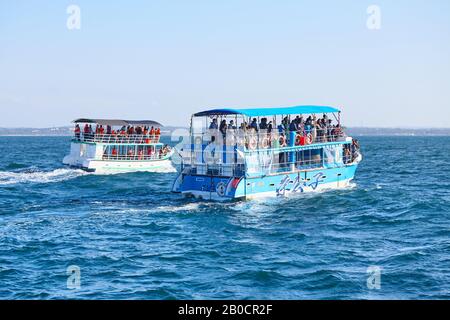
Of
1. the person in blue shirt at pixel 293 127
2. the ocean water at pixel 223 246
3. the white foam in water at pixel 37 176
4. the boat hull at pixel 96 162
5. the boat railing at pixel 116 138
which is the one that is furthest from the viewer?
the boat railing at pixel 116 138

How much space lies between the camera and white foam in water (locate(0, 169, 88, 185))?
4897cm

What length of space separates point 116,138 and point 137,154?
11.9 feet

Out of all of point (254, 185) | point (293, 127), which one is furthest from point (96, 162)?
point (254, 185)

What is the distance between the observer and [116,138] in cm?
5631

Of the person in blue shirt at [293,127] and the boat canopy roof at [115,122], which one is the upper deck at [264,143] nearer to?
the person in blue shirt at [293,127]

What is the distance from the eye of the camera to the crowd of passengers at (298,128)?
36875 mm

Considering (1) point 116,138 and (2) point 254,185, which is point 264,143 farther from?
(1) point 116,138

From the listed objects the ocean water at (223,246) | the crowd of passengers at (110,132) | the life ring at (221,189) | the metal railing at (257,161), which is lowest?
the ocean water at (223,246)

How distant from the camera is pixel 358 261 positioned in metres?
21.5

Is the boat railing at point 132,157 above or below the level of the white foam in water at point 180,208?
above

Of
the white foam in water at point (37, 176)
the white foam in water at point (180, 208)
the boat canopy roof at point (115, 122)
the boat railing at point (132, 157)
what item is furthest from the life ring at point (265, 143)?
the boat canopy roof at point (115, 122)

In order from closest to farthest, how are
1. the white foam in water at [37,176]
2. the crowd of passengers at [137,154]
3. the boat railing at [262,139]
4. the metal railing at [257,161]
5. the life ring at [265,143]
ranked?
the metal railing at [257,161] → the boat railing at [262,139] → the life ring at [265,143] → the white foam in water at [37,176] → the crowd of passengers at [137,154]

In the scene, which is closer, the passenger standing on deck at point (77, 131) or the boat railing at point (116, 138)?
the boat railing at point (116, 138)
